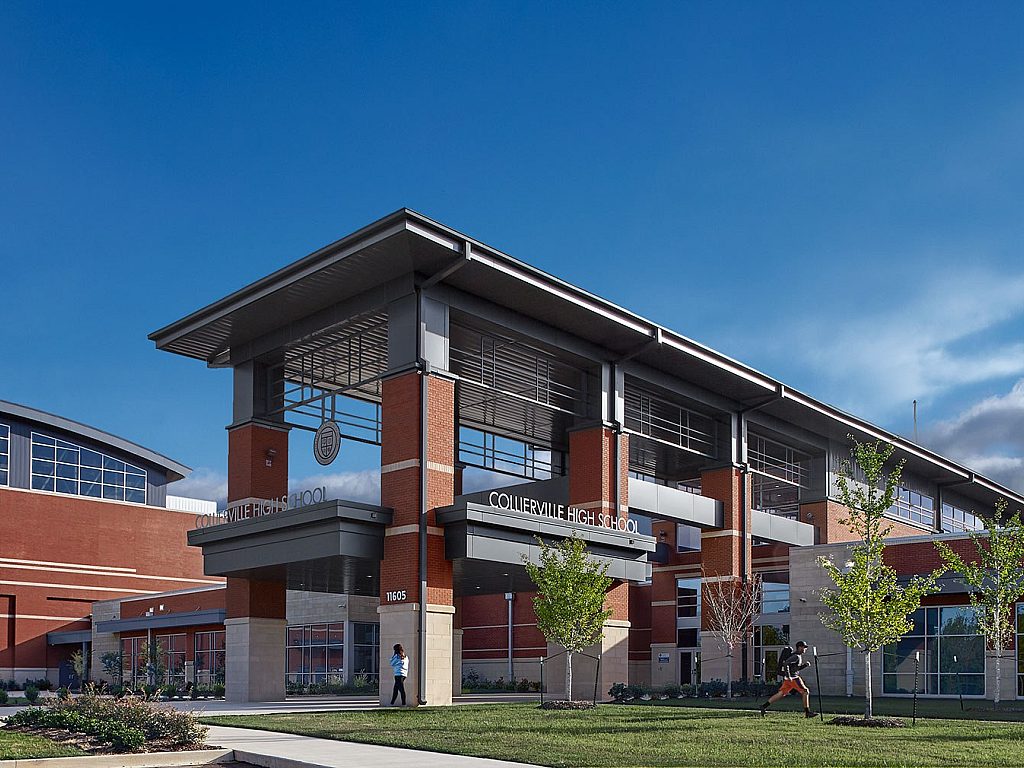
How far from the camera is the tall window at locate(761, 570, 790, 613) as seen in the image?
50.3 m

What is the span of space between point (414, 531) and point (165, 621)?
96.5 ft

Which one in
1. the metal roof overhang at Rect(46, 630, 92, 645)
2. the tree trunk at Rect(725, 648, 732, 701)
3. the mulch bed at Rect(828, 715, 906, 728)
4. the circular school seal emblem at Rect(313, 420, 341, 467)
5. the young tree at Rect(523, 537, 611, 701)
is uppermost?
the circular school seal emblem at Rect(313, 420, 341, 467)

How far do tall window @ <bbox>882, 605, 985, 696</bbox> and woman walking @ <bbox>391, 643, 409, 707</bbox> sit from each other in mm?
18313

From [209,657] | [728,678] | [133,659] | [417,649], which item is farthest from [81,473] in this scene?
[417,649]

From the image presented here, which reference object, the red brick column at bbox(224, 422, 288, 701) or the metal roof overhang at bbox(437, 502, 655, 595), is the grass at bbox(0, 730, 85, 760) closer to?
the metal roof overhang at bbox(437, 502, 655, 595)

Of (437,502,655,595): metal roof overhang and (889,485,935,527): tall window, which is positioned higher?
(889,485,935,527): tall window

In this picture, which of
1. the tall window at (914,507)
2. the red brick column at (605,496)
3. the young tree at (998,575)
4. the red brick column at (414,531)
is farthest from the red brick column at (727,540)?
the red brick column at (414,531)

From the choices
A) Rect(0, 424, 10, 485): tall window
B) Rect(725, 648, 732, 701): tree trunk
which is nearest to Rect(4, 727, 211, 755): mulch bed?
Rect(725, 648, 732, 701): tree trunk

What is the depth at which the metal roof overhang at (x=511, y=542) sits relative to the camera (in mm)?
32469

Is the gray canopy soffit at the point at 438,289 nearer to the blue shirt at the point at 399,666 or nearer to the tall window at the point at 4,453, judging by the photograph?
the blue shirt at the point at 399,666

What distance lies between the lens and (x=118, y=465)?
68312 millimetres

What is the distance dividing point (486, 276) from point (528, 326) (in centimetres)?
386

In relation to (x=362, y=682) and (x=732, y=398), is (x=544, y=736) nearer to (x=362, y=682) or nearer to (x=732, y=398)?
(x=732, y=398)

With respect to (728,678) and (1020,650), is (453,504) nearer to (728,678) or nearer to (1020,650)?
(728,678)
